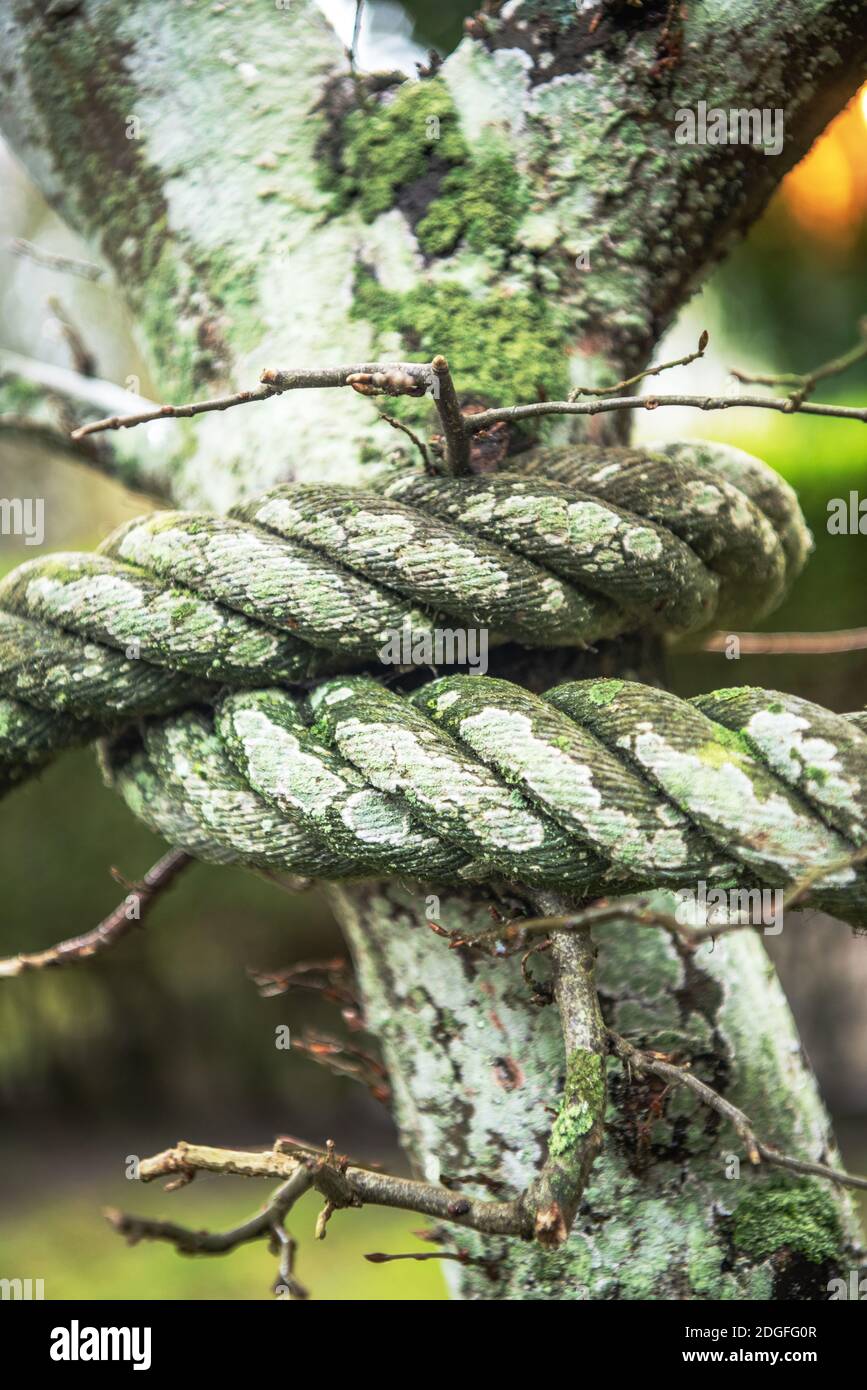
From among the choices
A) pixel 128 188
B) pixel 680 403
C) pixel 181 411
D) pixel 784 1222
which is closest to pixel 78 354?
pixel 128 188

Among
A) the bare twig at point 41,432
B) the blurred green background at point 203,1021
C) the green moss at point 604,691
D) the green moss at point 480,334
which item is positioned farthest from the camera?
the blurred green background at point 203,1021

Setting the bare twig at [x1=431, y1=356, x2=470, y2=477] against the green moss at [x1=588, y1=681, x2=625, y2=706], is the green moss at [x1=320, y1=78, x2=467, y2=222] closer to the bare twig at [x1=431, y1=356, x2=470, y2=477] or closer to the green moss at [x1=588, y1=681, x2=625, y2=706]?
the bare twig at [x1=431, y1=356, x2=470, y2=477]

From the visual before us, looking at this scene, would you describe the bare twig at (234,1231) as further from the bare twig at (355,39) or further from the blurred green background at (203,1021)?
the blurred green background at (203,1021)

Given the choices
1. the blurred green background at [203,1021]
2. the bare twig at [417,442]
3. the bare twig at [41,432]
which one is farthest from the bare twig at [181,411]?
Answer: the blurred green background at [203,1021]

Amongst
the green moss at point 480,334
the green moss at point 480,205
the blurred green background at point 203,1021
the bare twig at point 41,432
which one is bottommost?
the blurred green background at point 203,1021

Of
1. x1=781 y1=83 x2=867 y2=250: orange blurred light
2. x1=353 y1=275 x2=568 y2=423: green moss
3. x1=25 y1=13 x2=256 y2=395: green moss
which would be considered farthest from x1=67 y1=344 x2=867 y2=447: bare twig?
x1=781 y1=83 x2=867 y2=250: orange blurred light

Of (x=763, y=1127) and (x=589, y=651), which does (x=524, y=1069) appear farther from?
(x=589, y=651)

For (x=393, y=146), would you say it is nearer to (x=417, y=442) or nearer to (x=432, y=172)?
(x=432, y=172)

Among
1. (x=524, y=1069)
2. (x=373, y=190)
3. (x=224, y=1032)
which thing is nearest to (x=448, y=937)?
(x=524, y=1069)
